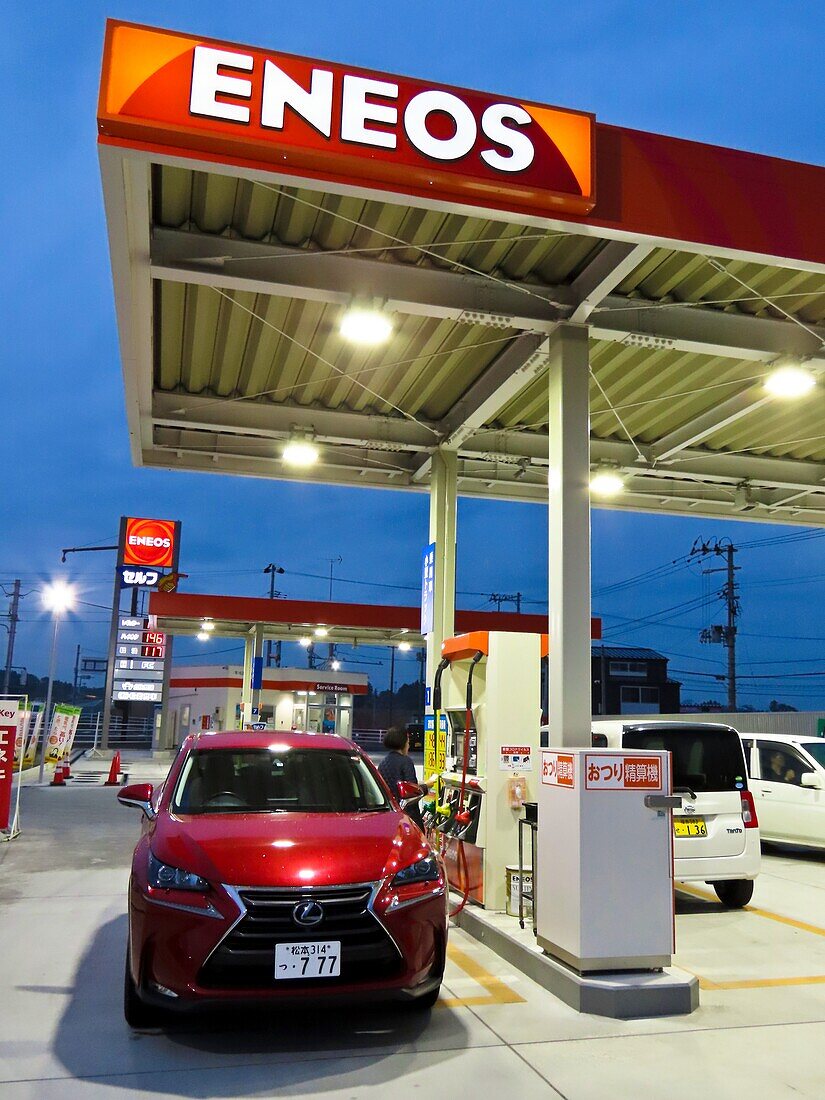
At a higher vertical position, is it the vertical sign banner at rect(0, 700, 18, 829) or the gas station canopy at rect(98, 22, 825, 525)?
the gas station canopy at rect(98, 22, 825, 525)

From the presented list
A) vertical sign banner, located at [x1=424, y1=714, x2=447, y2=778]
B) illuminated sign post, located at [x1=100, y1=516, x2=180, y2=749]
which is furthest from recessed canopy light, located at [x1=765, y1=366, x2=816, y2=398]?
illuminated sign post, located at [x1=100, y1=516, x2=180, y2=749]

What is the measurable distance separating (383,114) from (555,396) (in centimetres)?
255

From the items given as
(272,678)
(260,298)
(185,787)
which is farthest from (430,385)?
(272,678)

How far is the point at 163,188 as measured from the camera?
624 cm

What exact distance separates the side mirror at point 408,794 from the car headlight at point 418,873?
3.10 feet

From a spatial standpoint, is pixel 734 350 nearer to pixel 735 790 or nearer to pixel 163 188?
pixel 735 790

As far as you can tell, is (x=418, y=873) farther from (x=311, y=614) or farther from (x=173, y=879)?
(x=311, y=614)

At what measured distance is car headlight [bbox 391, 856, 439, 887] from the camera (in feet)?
15.4

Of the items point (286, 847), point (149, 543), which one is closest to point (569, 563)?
point (286, 847)

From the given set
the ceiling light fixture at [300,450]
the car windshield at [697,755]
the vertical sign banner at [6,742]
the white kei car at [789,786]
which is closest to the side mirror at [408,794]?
the car windshield at [697,755]

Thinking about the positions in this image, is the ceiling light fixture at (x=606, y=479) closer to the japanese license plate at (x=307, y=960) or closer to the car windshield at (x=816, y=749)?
the car windshield at (x=816, y=749)

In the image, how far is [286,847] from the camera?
4.68 meters

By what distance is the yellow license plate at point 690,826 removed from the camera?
7965mm

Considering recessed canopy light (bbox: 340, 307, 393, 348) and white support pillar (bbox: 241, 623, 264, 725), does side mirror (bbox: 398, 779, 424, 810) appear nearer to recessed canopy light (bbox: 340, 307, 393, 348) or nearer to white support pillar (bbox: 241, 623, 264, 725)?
recessed canopy light (bbox: 340, 307, 393, 348)
